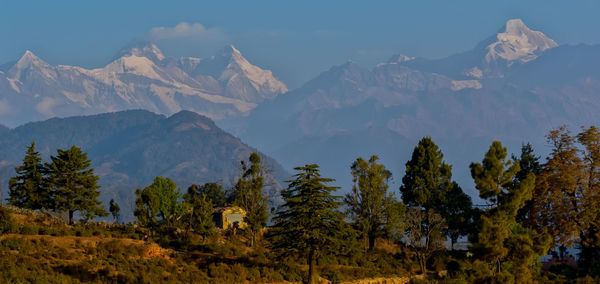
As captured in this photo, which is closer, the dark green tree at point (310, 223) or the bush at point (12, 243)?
the bush at point (12, 243)

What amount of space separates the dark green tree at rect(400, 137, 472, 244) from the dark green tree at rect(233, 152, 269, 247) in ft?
84.6

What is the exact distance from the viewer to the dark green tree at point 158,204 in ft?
234

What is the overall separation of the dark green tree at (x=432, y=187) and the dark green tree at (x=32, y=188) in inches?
2038

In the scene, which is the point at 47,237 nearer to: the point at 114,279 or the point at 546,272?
the point at 114,279

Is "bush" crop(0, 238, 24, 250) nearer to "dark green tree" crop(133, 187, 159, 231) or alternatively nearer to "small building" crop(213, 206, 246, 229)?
"dark green tree" crop(133, 187, 159, 231)

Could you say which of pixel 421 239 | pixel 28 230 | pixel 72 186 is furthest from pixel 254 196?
pixel 28 230

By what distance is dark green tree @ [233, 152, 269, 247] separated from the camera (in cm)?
7519

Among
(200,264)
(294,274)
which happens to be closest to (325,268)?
(294,274)

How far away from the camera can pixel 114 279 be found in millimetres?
49625

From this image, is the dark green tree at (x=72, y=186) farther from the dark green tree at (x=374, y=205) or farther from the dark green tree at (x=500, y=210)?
the dark green tree at (x=500, y=210)

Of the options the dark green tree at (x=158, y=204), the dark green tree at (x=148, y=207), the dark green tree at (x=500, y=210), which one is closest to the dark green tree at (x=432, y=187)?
the dark green tree at (x=500, y=210)

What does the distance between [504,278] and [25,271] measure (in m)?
39.0

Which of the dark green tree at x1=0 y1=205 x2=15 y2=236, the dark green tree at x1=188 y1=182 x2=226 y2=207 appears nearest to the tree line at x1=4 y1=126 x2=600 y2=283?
the dark green tree at x1=0 y1=205 x2=15 y2=236

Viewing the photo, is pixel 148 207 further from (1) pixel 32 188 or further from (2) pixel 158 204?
(1) pixel 32 188
